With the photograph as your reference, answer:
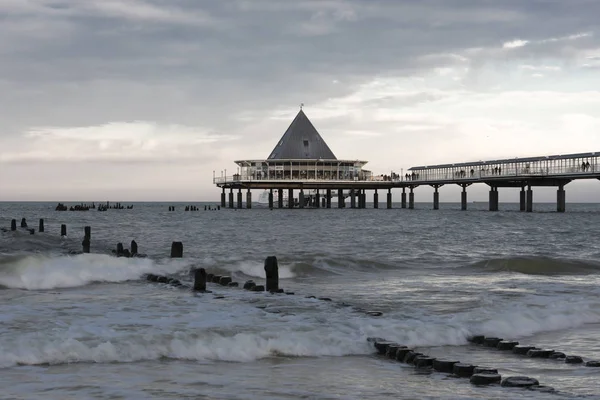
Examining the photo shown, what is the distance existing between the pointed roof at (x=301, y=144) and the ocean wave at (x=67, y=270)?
347ft

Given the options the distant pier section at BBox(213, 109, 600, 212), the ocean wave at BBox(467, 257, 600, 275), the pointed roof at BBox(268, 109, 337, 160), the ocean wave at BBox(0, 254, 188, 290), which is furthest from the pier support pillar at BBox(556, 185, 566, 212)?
the ocean wave at BBox(0, 254, 188, 290)

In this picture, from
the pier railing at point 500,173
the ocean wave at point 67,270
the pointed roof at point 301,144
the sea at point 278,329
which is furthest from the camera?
the pointed roof at point 301,144

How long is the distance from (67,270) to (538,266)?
19209 mm

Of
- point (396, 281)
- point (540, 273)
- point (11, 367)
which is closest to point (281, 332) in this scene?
point (11, 367)

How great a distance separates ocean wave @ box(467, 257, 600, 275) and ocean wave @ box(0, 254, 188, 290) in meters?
13.4

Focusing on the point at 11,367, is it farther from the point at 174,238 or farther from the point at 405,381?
the point at 174,238

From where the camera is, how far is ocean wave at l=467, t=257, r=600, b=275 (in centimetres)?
3098

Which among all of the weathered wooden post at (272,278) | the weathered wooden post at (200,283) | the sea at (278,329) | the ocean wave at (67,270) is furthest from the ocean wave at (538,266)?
the weathered wooden post at (200,283)

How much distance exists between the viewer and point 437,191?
409 ft

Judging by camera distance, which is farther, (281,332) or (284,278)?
(284,278)

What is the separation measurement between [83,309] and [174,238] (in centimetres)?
3421

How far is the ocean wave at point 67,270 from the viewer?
76.6ft

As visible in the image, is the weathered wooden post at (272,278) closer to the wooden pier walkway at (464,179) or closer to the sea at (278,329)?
the sea at (278,329)

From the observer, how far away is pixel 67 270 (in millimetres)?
24984
